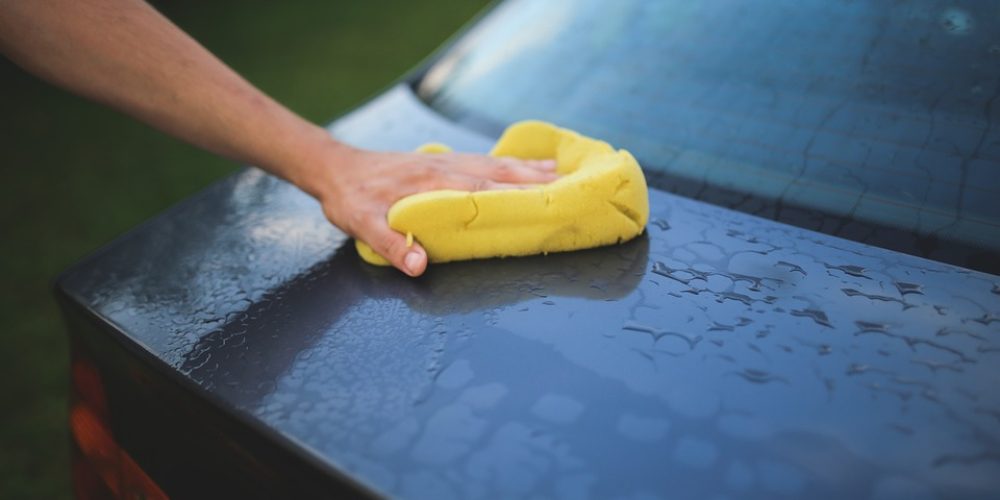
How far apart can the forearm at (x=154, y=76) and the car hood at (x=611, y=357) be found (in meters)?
0.19

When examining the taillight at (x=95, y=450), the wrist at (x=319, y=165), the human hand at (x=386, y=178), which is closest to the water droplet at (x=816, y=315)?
the human hand at (x=386, y=178)

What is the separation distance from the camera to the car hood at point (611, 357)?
68cm

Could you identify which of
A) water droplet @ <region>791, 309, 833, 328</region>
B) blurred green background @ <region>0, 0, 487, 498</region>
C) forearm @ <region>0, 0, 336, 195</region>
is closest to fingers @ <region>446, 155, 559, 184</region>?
forearm @ <region>0, 0, 336, 195</region>

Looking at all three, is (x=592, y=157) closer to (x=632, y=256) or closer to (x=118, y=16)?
(x=632, y=256)

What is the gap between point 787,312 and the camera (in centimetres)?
87

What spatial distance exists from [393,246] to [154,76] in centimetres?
53

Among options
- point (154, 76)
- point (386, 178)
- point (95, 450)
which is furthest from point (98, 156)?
point (386, 178)

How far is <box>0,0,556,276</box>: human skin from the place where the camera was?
1.15 m

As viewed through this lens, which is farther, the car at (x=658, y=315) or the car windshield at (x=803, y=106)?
the car windshield at (x=803, y=106)

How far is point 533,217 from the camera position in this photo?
3.45 ft

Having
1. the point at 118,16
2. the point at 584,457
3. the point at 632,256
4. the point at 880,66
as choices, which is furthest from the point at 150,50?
the point at 880,66

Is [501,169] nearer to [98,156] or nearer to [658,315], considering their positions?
[658,315]

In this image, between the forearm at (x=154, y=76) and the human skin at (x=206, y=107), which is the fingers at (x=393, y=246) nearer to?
the human skin at (x=206, y=107)

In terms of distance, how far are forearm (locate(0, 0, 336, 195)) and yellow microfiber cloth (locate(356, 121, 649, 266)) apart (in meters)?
0.28
